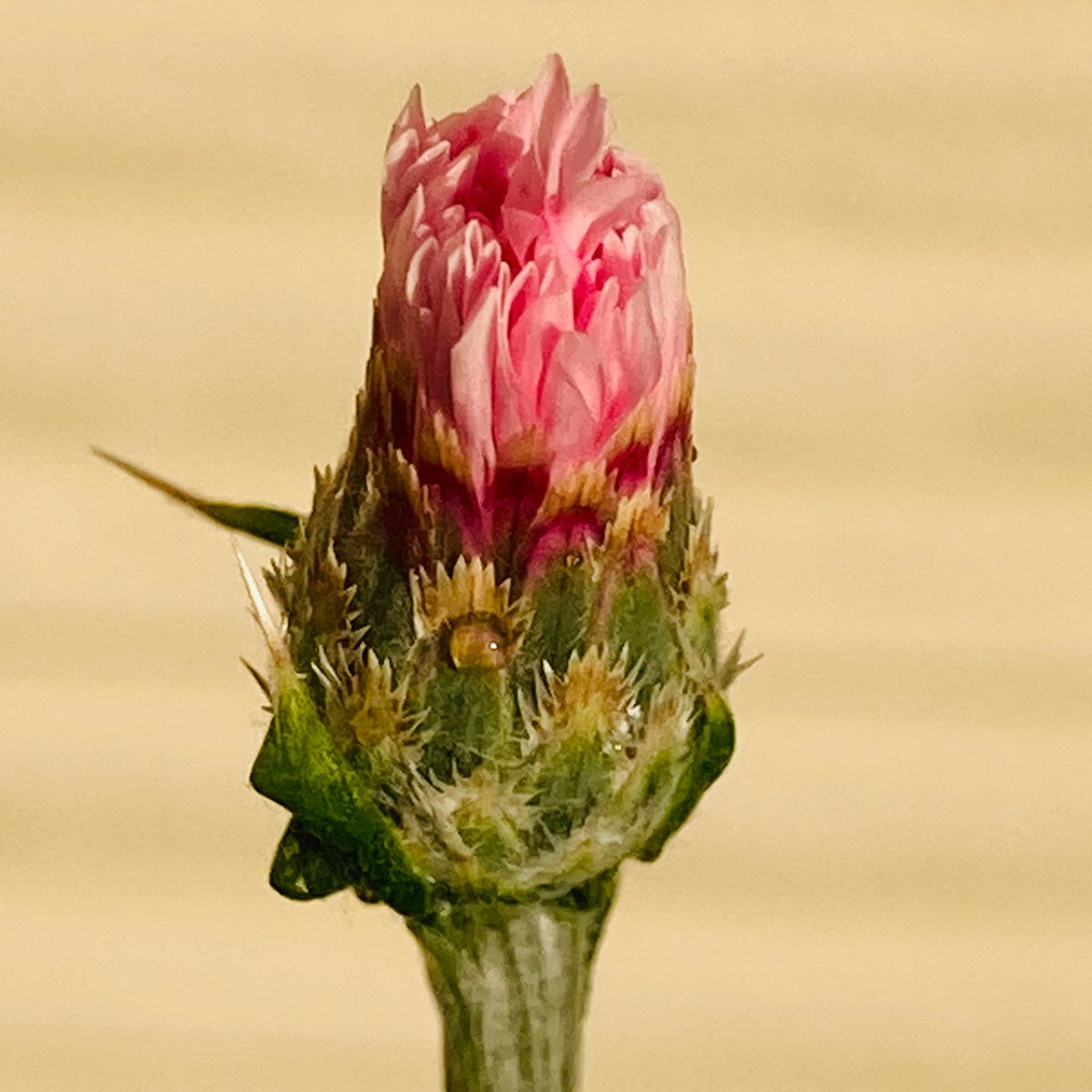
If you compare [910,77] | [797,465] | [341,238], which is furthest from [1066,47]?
[341,238]

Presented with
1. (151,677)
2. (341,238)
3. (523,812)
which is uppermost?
(341,238)

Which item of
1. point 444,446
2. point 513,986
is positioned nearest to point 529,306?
point 444,446

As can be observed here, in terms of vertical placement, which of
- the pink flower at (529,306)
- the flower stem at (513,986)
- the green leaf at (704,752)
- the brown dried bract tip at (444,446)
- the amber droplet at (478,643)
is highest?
the pink flower at (529,306)

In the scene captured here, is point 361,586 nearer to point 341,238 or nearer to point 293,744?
point 293,744

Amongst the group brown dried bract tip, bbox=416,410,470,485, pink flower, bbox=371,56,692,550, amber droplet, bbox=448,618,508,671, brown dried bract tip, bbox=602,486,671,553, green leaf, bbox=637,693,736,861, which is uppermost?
pink flower, bbox=371,56,692,550

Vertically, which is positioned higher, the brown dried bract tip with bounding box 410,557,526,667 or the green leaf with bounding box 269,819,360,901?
the brown dried bract tip with bounding box 410,557,526,667
